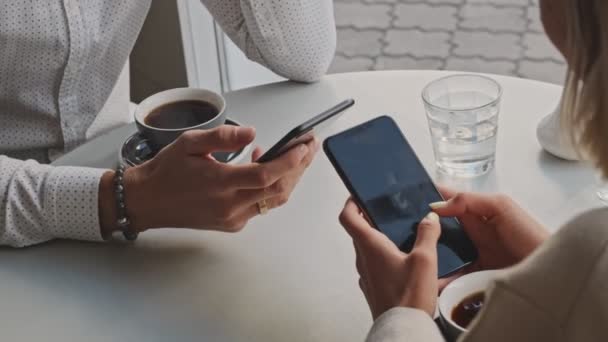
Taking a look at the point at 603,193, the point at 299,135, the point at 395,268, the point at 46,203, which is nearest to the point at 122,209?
the point at 46,203

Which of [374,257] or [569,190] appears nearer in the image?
[374,257]

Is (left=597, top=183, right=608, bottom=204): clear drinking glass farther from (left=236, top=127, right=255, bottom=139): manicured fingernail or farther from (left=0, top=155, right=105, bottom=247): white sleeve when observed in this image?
(left=0, top=155, right=105, bottom=247): white sleeve

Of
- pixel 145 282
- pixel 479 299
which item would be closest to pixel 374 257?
pixel 479 299

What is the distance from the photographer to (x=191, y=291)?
2.75 ft

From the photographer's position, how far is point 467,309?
72 centimetres

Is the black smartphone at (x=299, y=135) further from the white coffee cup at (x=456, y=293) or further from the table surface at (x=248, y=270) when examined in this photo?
the white coffee cup at (x=456, y=293)

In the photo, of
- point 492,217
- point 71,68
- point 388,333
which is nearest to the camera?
point 388,333

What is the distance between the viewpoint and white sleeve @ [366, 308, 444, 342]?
26.6 inches

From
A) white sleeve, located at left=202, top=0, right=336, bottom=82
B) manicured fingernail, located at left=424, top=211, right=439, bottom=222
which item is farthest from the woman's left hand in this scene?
white sleeve, located at left=202, top=0, right=336, bottom=82

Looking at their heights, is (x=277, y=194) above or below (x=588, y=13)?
below

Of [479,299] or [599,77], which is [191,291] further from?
[599,77]

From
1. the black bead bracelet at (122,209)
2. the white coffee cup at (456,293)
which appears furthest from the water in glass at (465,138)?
the black bead bracelet at (122,209)

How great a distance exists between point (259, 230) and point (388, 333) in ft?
0.85

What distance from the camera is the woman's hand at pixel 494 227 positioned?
2.61 ft
